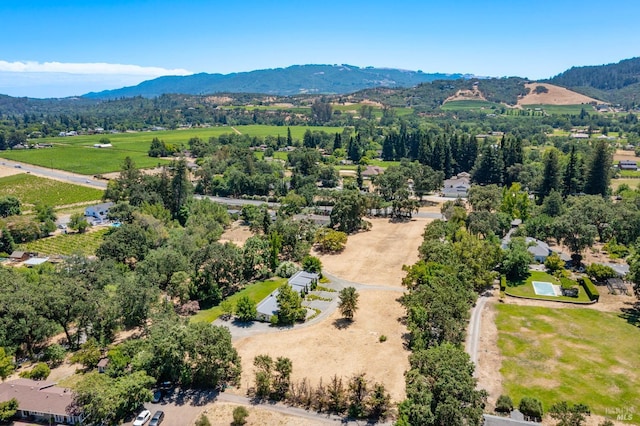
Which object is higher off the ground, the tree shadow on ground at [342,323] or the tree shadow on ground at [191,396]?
the tree shadow on ground at [191,396]

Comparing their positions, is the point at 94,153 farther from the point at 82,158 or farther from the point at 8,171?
the point at 8,171

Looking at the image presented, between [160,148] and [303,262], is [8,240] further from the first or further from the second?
[160,148]

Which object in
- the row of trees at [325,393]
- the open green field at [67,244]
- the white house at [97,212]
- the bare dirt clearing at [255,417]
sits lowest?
the bare dirt clearing at [255,417]

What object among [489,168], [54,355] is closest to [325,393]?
[54,355]

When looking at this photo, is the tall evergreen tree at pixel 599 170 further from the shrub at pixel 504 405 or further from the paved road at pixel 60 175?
the paved road at pixel 60 175

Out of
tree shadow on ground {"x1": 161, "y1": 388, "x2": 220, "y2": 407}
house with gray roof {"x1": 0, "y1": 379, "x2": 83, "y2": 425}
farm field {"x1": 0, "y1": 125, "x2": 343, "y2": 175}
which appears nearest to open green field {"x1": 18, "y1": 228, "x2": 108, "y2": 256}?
house with gray roof {"x1": 0, "y1": 379, "x2": 83, "y2": 425}

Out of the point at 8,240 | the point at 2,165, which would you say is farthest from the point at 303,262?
the point at 2,165

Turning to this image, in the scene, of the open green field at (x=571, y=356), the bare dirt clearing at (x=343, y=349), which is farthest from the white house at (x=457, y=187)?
the bare dirt clearing at (x=343, y=349)
